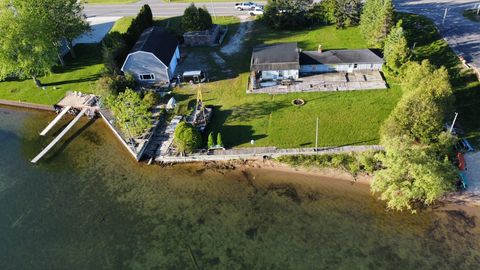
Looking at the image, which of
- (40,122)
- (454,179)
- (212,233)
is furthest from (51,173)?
(454,179)

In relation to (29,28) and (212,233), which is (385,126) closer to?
(212,233)

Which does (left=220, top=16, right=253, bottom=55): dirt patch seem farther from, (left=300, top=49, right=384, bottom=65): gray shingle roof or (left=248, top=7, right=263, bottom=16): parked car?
(left=300, top=49, right=384, bottom=65): gray shingle roof

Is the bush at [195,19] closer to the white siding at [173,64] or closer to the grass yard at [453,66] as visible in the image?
the white siding at [173,64]

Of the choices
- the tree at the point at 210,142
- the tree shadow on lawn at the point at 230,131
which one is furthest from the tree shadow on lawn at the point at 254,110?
the tree at the point at 210,142

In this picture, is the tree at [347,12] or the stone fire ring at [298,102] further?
the tree at [347,12]

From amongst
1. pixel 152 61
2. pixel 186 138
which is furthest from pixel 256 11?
pixel 186 138

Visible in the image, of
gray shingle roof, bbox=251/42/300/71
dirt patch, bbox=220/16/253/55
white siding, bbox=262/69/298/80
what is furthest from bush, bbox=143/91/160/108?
dirt patch, bbox=220/16/253/55
